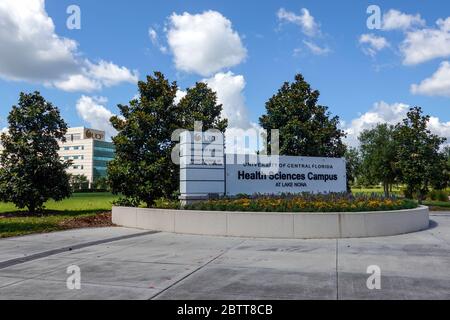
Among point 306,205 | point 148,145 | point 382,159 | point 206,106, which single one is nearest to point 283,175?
point 306,205

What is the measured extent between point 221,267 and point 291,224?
452cm

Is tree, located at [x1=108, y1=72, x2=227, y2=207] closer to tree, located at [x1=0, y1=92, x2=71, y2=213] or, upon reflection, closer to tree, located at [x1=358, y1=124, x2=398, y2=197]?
tree, located at [x1=0, y1=92, x2=71, y2=213]

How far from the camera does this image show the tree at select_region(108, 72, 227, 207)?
665 inches

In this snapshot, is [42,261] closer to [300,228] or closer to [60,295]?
[60,295]

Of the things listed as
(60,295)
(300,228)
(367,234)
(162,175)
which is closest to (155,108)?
(162,175)

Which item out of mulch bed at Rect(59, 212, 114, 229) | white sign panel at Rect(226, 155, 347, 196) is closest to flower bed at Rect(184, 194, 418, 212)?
white sign panel at Rect(226, 155, 347, 196)

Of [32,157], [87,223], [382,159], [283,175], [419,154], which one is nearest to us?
[87,223]

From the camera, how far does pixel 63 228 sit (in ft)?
44.4

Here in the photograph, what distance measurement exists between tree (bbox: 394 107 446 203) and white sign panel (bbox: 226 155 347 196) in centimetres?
932

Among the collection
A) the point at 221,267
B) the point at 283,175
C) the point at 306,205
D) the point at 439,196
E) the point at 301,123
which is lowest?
the point at 221,267

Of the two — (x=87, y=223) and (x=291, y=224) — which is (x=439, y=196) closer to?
(x=291, y=224)

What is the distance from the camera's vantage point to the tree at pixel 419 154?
25812 mm

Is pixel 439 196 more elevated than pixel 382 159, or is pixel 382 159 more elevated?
pixel 382 159

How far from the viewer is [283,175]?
56.7 feet
